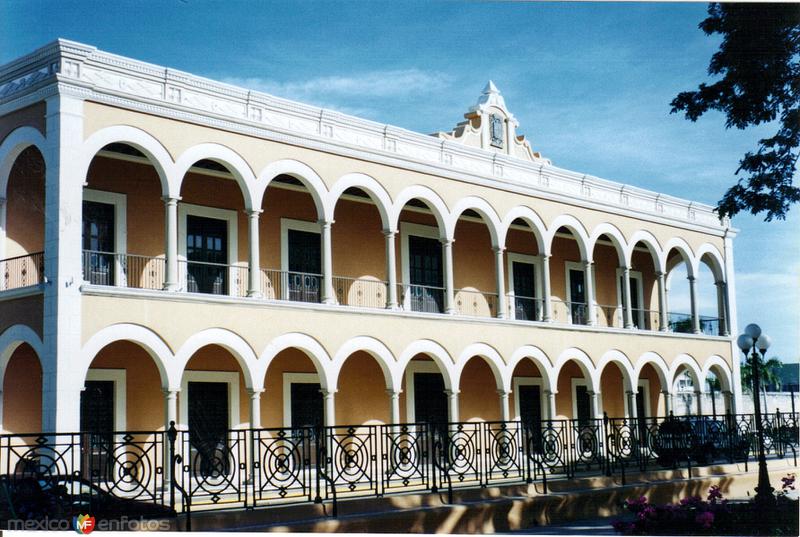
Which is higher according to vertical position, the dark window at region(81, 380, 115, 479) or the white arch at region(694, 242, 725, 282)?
the white arch at region(694, 242, 725, 282)

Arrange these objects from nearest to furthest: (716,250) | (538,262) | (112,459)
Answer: (112,459), (538,262), (716,250)

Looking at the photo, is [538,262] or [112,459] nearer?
[112,459]

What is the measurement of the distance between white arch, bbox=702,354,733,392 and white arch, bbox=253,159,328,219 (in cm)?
1390

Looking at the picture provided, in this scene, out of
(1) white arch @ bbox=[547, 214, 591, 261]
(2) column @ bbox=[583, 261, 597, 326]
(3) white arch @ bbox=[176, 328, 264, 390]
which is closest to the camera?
(3) white arch @ bbox=[176, 328, 264, 390]

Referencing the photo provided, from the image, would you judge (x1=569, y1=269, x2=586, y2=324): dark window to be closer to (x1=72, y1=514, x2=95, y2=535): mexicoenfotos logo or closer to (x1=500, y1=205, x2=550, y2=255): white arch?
(x1=500, y1=205, x2=550, y2=255): white arch

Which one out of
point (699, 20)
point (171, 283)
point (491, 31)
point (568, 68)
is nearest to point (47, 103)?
point (171, 283)

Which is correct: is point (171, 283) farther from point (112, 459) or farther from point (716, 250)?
point (716, 250)

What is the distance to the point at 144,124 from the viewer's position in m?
16.4

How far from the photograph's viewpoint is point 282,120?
61.2 ft

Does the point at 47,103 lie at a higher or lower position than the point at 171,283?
higher

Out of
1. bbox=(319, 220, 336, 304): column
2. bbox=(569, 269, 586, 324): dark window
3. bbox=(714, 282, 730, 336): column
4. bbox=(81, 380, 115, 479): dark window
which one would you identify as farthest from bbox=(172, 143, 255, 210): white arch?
bbox=(714, 282, 730, 336): column

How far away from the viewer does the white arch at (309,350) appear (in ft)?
59.0

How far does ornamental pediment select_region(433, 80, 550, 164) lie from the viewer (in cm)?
2300

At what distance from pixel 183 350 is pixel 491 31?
7.33m
